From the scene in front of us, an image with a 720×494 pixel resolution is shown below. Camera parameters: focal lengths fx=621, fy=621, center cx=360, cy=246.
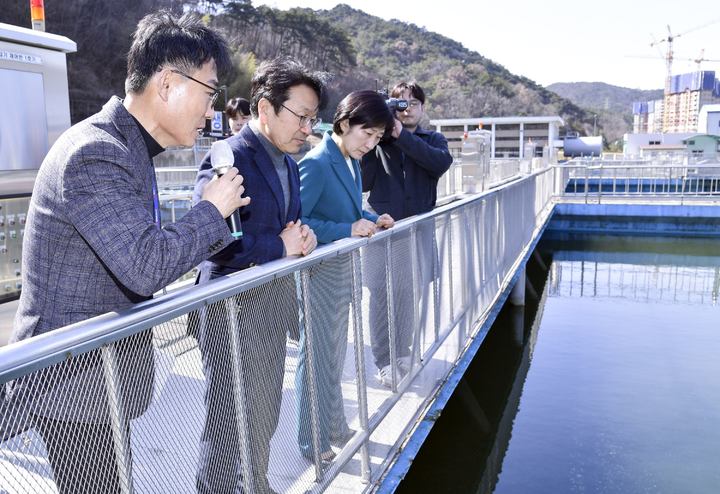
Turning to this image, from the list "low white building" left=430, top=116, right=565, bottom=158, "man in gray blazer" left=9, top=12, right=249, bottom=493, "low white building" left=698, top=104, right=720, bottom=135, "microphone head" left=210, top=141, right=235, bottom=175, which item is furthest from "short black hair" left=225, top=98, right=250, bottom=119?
"low white building" left=698, top=104, right=720, bottom=135

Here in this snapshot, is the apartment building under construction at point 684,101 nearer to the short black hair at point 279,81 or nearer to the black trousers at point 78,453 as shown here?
the short black hair at point 279,81

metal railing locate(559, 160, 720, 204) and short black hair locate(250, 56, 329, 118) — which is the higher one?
short black hair locate(250, 56, 329, 118)

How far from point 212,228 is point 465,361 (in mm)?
3377

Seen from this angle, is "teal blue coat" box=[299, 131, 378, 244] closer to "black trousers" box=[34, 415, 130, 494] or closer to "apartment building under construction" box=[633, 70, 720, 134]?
"black trousers" box=[34, 415, 130, 494]

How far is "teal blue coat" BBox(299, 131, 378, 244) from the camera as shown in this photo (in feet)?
9.25

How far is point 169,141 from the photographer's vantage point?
5.24 ft

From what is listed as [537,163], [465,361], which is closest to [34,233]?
[465,361]

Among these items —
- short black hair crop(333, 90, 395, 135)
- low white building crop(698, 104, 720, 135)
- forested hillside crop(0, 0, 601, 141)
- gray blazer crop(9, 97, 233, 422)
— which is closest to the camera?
gray blazer crop(9, 97, 233, 422)

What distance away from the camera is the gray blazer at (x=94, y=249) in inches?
51.4

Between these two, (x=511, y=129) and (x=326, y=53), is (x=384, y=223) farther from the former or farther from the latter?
(x=511, y=129)

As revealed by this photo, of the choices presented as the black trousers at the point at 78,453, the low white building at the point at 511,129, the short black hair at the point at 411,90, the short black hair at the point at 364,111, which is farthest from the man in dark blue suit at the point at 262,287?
the low white building at the point at 511,129

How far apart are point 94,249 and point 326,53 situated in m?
80.0

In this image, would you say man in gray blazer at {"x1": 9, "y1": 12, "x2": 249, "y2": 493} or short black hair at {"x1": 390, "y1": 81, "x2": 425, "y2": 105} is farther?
short black hair at {"x1": 390, "y1": 81, "x2": 425, "y2": 105}

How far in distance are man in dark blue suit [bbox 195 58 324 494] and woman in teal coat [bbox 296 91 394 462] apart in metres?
0.20
